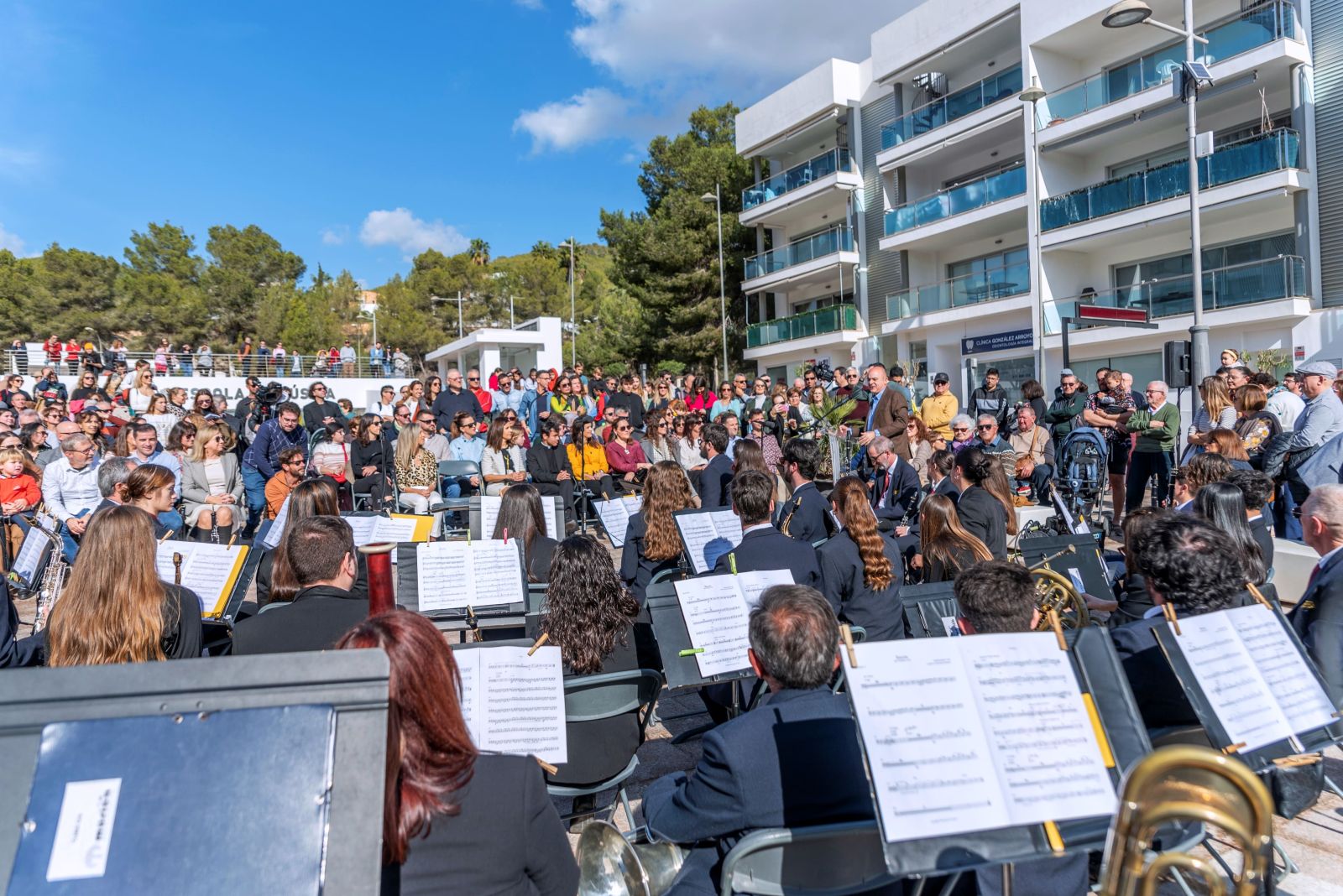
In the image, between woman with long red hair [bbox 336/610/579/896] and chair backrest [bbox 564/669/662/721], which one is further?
chair backrest [bbox 564/669/662/721]

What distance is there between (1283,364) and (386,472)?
59.4 feet

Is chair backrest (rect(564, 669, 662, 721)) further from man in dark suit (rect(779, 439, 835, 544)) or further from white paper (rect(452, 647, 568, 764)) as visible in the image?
man in dark suit (rect(779, 439, 835, 544))

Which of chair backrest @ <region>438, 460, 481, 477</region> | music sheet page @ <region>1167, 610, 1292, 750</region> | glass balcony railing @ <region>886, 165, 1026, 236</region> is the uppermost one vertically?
glass balcony railing @ <region>886, 165, 1026, 236</region>

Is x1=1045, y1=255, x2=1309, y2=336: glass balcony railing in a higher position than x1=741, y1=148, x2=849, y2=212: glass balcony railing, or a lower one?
lower

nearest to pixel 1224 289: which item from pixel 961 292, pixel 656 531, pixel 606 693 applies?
pixel 961 292

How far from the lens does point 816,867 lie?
2074 mm

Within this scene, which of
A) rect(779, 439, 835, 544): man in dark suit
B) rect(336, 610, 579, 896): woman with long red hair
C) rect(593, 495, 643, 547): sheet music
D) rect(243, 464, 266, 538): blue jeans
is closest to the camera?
rect(336, 610, 579, 896): woman with long red hair

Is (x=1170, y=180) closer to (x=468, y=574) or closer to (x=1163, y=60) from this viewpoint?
(x=1163, y=60)

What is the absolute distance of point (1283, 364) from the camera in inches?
686

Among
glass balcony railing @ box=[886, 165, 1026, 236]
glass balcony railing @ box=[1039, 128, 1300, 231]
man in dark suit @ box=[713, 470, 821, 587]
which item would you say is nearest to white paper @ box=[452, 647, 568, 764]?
man in dark suit @ box=[713, 470, 821, 587]

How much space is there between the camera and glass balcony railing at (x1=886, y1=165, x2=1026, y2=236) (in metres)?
22.5

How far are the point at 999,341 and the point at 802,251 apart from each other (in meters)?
9.39

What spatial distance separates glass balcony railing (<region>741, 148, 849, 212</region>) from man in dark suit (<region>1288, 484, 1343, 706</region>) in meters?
26.6

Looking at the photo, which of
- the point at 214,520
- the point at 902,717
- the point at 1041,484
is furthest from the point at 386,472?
the point at 902,717
